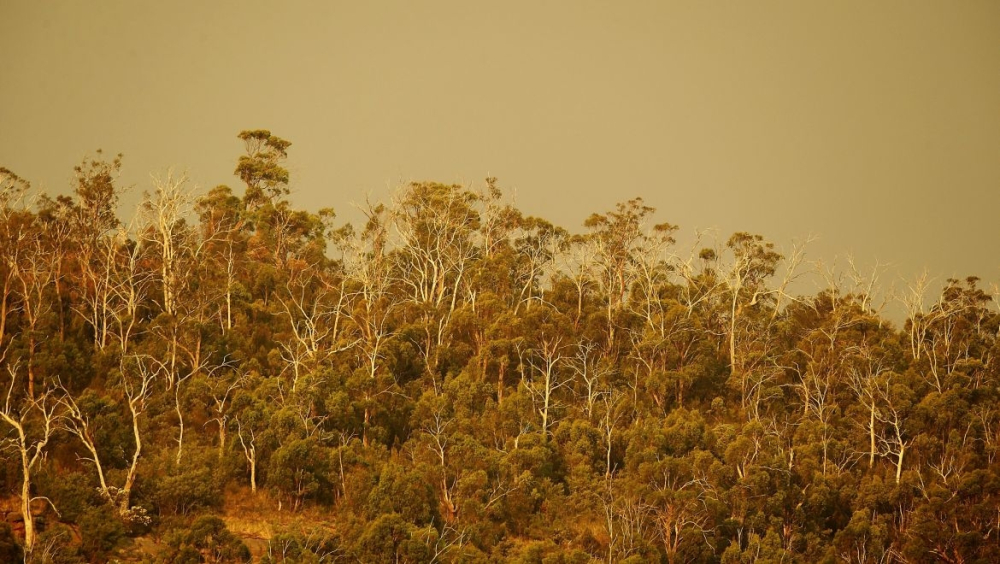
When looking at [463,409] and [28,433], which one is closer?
[28,433]

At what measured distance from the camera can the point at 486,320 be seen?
52.4 metres

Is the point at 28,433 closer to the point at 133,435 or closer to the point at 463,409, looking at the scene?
the point at 133,435

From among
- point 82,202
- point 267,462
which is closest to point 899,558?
point 267,462

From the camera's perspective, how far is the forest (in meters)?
36.2

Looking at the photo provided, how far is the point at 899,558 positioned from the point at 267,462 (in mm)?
25468

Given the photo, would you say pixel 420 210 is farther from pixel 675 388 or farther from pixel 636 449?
pixel 636 449

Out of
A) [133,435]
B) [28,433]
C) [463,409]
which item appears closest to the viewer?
[28,433]

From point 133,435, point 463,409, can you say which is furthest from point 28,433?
point 463,409

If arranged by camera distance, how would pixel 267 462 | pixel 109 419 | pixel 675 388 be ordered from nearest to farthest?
pixel 109 419
pixel 267 462
pixel 675 388

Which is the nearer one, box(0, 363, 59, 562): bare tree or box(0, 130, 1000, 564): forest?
box(0, 363, 59, 562): bare tree

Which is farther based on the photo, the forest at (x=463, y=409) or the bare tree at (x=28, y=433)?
the forest at (x=463, y=409)

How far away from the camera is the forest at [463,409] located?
36250 mm

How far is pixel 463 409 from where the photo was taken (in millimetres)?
46062

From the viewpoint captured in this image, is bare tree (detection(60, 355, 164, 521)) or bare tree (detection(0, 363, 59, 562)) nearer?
bare tree (detection(0, 363, 59, 562))
